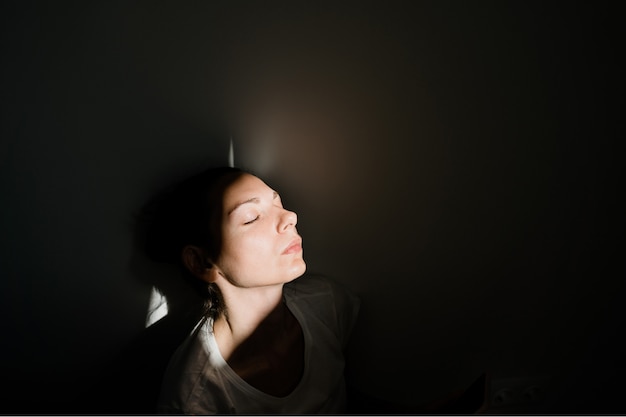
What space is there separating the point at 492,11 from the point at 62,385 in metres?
1.52

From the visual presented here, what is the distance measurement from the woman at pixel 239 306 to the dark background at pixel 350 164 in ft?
0.38

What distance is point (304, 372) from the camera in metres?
1.00

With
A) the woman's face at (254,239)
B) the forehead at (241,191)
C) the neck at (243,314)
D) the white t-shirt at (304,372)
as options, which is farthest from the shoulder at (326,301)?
the forehead at (241,191)

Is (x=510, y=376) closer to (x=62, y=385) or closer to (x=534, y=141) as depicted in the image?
(x=534, y=141)

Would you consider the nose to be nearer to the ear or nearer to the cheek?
the cheek

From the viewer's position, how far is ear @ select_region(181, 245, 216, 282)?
2.99ft

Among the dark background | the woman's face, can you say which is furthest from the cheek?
the dark background

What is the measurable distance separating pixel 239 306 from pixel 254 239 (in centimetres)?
20

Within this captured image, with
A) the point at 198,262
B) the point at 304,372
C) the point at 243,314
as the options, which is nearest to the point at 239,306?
the point at 243,314

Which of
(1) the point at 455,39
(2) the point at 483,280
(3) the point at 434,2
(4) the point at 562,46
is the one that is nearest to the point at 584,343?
(2) the point at 483,280

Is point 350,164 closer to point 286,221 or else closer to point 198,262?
point 286,221

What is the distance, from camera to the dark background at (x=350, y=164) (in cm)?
87

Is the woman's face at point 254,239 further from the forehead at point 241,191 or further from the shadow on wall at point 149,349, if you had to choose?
the shadow on wall at point 149,349

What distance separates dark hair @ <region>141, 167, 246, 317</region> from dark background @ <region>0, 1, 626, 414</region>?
0.17 feet
